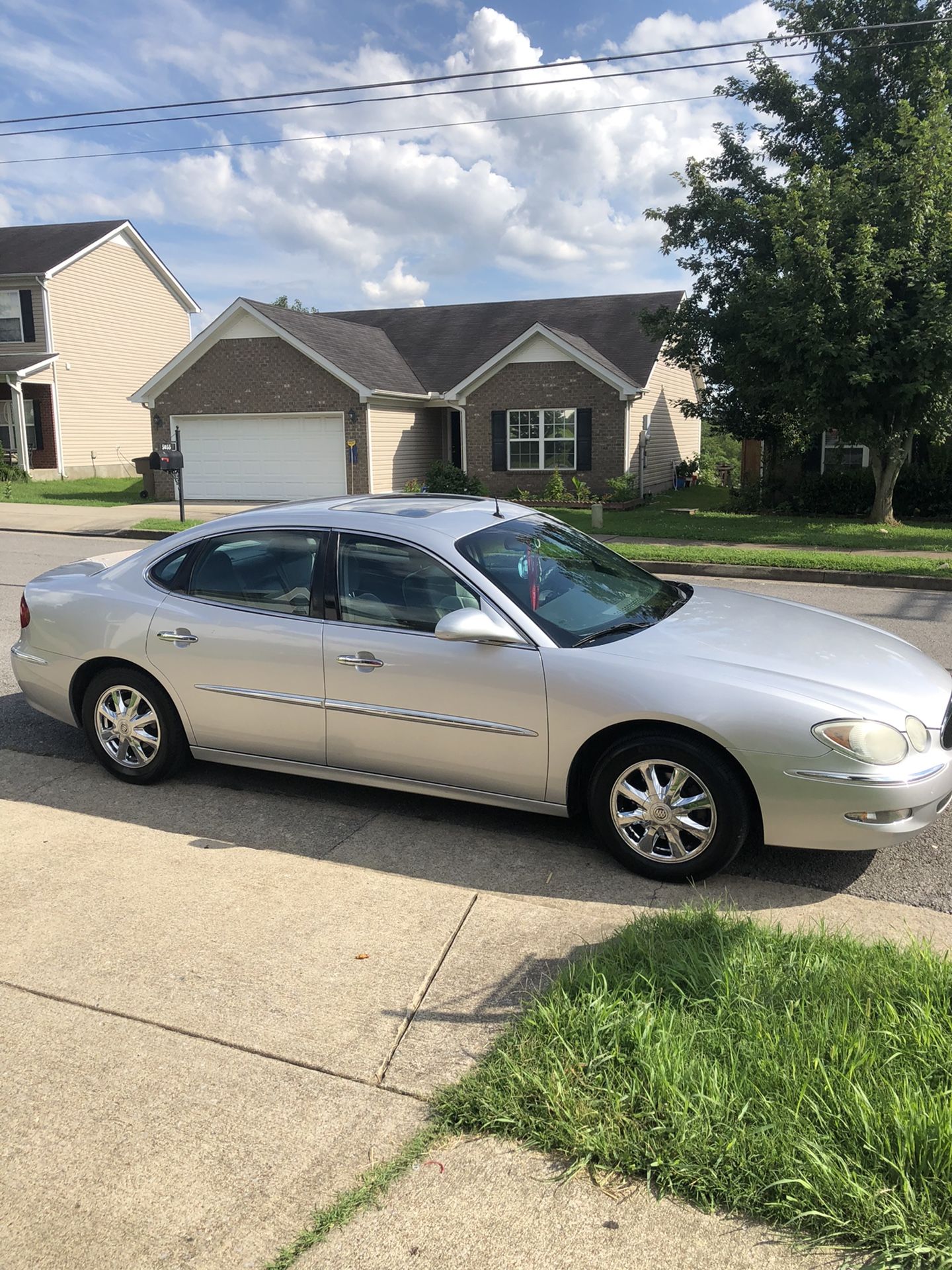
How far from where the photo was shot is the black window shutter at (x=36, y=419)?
32.3 m

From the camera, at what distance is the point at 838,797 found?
379 cm

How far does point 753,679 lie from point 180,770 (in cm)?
306

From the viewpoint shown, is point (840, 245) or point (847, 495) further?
point (847, 495)

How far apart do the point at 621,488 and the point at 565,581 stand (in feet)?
64.7

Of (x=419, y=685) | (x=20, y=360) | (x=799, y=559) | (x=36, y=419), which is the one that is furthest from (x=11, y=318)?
(x=419, y=685)

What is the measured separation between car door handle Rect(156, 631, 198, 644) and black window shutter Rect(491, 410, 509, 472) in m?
21.1

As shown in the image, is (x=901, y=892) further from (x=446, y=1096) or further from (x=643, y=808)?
(x=446, y=1096)

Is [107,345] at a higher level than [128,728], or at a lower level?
higher

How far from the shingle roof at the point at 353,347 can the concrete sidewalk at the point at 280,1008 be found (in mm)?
20549

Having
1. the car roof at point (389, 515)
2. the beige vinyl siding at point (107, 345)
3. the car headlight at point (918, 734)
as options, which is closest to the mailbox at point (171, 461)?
the car roof at point (389, 515)

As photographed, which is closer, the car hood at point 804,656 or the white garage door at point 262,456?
the car hood at point 804,656

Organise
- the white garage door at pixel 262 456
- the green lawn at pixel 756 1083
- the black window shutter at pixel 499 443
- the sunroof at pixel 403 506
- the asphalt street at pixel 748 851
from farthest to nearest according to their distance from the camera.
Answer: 1. the black window shutter at pixel 499 443
2. the white garage door at pixel 262 456
3. the sunroof at pixel 403 506
4. the asphalt street at pixel 748 851
5. the green lawn at pixel 756 1083

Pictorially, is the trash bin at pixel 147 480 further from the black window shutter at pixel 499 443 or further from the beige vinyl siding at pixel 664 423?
the beige vinyl siding at pixel 664 423

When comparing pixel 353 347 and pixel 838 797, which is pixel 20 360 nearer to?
pixel 353 347
